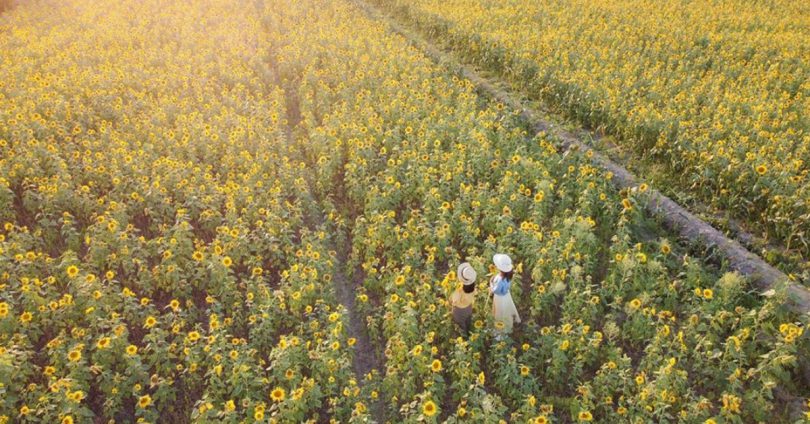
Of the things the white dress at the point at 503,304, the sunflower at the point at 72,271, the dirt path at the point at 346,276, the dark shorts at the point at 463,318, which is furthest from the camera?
the dirt path at the point at 346,276

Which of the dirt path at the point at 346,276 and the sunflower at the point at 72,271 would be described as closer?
the sunflower at the point at 72,271

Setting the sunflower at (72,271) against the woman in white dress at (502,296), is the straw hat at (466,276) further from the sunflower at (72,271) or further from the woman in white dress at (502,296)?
the sunflower at (72,271)

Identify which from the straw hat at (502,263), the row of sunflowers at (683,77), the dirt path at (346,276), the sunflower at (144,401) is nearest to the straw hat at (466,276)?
the straw hat at (502,263)

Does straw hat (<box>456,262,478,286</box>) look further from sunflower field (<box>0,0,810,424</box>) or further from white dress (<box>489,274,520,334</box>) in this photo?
sunflower field (<box>0,0,810,424</box>)

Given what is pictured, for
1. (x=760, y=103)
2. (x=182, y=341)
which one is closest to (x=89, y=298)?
(x=182, y=341)

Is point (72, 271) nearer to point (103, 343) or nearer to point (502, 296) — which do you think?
point (103, 343)

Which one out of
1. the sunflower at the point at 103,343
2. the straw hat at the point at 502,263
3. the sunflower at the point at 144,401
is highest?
the sunflower at the point at 103,343

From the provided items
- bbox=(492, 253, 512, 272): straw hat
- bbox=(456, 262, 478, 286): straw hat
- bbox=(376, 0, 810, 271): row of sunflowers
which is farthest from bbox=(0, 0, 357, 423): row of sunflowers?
bbox=(376, 0, 810, 271): row of sunflowers
